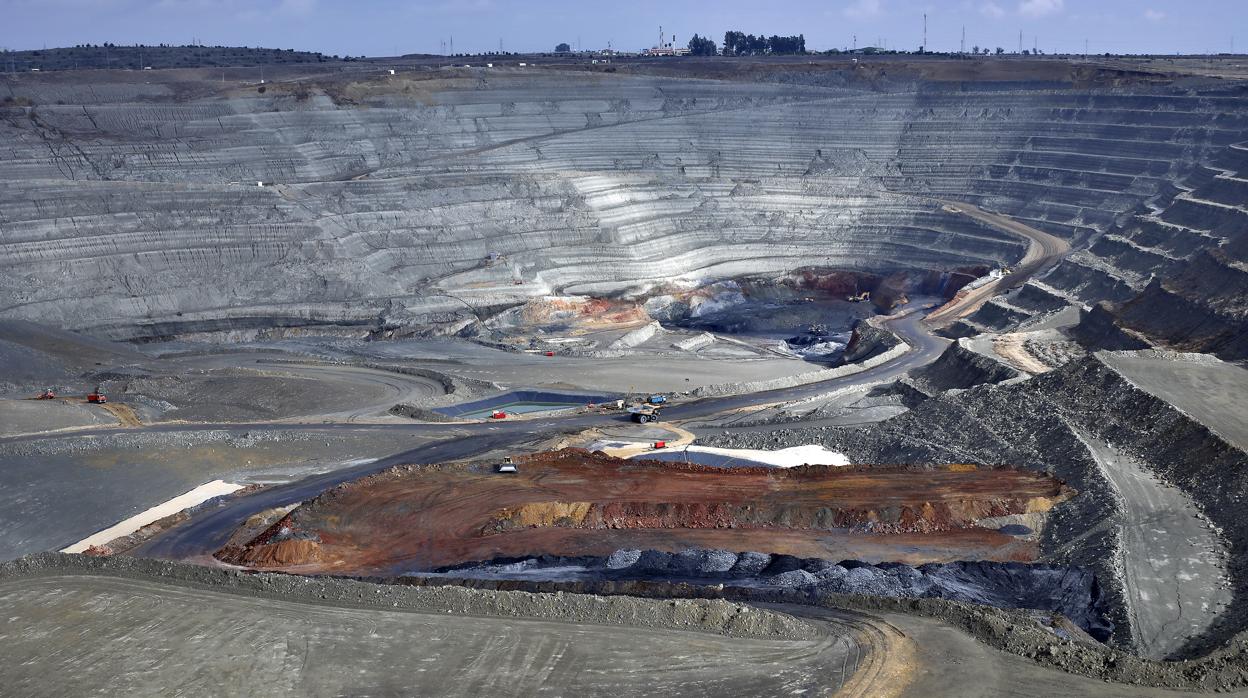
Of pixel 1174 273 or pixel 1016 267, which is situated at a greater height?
pixel 1174 273

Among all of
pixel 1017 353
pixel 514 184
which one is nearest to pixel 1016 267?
pixel 1017 353

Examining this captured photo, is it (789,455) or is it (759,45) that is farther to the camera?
(759,45)

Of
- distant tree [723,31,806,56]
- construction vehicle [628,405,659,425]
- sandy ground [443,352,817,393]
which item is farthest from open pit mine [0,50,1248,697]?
distant tree [723,31,806,56]

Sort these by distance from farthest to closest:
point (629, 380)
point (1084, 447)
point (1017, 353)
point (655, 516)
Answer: point (629, 380) < point (1017, 353) < point (1084, 447) < point (655, 516)

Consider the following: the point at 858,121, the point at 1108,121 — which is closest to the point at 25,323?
the point at 858,121

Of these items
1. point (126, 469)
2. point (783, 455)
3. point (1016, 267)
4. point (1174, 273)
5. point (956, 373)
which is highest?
point (1174, 273)

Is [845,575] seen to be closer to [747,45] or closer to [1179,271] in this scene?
[1179,271]

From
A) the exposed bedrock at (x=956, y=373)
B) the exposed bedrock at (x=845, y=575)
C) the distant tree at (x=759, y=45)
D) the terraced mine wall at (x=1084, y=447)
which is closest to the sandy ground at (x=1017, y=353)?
the exposed bedrock at (x=956, y=373)
